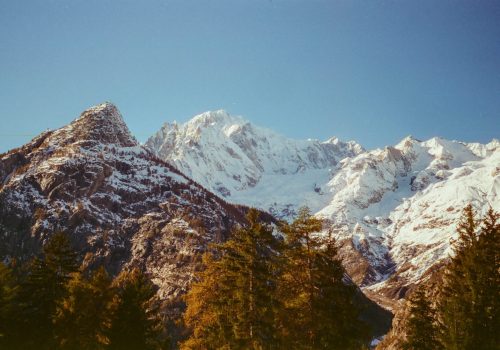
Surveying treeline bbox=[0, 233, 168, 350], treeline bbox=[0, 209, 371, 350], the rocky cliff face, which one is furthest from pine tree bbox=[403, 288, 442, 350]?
the rocky cliff face

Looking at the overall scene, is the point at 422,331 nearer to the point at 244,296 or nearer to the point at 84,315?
the point at 244,296

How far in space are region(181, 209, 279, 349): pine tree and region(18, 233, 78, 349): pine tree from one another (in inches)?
423

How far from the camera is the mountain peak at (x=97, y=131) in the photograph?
182875 millimetres

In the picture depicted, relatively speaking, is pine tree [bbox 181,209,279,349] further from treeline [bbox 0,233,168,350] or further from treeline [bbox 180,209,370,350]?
treeline [bbox 0,233,168,350]

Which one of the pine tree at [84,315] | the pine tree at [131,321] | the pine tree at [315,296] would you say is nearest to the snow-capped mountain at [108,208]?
the pine tree at [84,315]

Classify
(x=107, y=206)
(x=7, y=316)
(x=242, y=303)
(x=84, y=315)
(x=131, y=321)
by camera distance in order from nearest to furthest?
(x=242, y=303) → (x=7, y=316) → (x=131, y=321) → (x=84, y=315) → (x=107, y=206)

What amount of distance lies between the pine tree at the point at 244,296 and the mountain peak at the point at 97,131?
536ft

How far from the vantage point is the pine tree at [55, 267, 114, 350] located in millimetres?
34656

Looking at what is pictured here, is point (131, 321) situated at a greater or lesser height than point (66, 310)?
lesser

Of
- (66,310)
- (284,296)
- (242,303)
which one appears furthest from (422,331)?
(66,310)

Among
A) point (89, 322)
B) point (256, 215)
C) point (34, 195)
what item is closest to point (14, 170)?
point (34, 195)

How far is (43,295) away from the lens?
32.9 metres

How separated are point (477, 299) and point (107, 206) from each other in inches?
5339

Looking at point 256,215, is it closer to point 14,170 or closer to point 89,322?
point 89,322
